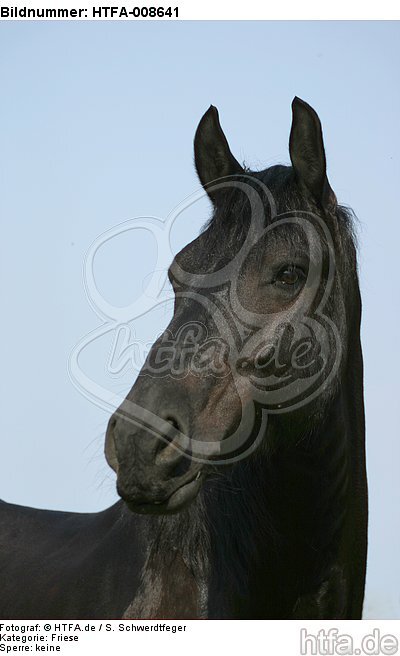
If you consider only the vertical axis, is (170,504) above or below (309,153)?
below

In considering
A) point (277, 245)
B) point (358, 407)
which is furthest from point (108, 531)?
point (277, 245)

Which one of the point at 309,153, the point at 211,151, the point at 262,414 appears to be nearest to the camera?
the point at 262,414

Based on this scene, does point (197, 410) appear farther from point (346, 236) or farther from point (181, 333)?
point (346, 236)

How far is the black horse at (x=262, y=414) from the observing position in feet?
13.4

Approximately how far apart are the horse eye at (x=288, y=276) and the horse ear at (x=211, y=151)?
0.98 metres

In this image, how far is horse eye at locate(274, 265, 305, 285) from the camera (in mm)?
4289

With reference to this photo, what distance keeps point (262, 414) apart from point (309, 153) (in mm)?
1511

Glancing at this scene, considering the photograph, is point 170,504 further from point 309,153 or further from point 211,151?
point 211,151

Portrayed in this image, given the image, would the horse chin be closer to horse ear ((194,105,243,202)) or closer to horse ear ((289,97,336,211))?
horse ear ((289,97,336,211))

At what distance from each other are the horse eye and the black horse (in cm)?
1

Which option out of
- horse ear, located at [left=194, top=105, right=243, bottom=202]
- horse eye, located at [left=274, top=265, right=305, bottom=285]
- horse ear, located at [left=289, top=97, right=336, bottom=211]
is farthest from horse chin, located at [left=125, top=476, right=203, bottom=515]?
horse ear, located at [left=194, top=105, right=243, bottom=202]

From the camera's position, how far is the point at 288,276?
14.1ft

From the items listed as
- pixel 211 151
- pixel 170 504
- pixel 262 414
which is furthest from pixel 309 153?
pixel 170 504
